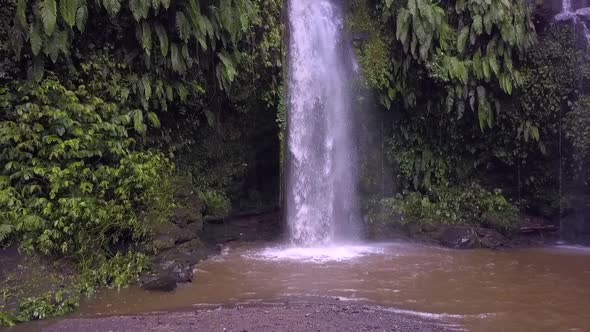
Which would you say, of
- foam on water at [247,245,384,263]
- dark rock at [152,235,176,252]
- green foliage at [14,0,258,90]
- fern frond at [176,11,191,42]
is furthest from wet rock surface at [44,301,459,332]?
fern frond at [176,11,191,42]

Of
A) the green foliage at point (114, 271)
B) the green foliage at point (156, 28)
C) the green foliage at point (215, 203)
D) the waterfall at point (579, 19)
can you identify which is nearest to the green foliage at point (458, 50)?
the waterfall at point (579, 19)

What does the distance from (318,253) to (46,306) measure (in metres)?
5.93

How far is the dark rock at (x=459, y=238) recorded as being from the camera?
13.4 meters

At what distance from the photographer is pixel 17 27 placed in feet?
34.4

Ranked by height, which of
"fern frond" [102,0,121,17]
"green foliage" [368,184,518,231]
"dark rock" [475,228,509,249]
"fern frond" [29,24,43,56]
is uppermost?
"fern frond" [102,0,121,17]

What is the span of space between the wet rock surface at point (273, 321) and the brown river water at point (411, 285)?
57 cm

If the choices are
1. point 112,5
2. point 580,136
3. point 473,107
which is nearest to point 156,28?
point 112,5

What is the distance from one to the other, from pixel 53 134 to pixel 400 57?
844cm

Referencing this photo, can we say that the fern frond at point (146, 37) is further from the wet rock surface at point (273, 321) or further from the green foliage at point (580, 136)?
the green foliage at point (580, 136)

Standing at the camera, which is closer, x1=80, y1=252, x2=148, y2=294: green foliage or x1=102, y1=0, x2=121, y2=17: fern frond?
x1=80, y1=252, x2=148, y2=294: green foliage

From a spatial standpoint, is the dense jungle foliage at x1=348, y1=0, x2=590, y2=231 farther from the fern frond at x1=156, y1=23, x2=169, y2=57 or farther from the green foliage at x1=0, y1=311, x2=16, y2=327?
the green foliage at x1=0, y1=311, x2=16, y2=327

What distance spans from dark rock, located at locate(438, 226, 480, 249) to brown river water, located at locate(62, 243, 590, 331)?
0.39 metres

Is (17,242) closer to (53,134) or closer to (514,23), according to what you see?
(53,134)

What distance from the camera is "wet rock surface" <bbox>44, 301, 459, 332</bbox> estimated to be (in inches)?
283
